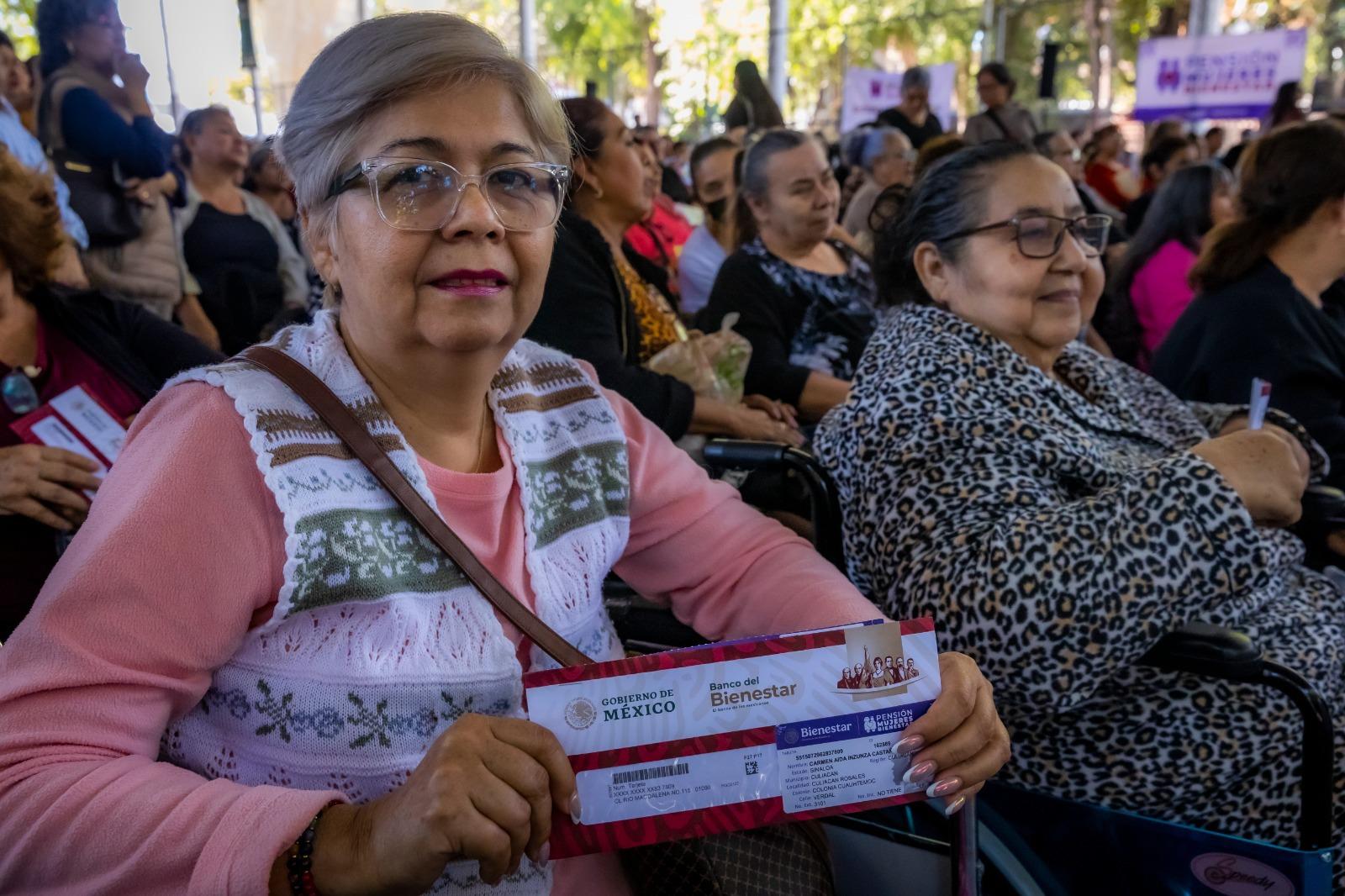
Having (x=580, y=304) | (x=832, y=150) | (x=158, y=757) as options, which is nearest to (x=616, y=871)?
(x=158, y=757)

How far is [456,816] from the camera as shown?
38.9 inches

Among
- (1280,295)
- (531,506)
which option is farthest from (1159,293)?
(531,506)

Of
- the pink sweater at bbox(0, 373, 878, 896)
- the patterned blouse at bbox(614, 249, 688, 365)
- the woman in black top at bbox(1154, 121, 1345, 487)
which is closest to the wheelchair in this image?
the pink sweater at bbox(0, 373, 878, 896)

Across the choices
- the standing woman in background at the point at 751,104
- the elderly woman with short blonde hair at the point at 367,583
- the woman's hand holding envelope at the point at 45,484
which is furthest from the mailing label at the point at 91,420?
the standing woman in background at the point at 751,104

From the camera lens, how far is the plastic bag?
312 centimetres

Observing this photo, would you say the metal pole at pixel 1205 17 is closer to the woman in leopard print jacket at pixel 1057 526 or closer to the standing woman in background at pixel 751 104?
the standing woman in background at pixel 751 104

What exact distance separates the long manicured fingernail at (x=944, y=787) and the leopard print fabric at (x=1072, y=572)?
1.56 ft

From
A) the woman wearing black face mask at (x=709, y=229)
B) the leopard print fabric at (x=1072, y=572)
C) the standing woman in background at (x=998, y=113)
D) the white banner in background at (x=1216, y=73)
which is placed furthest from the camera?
the white banner in background at (x=1216, y=73)

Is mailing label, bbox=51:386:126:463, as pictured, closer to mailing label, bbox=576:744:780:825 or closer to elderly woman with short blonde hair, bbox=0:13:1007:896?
elderly woman with short blonde hair, bbox=0:13:1007:896

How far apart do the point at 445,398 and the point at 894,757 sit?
748 mm

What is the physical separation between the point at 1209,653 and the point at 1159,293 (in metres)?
3.27

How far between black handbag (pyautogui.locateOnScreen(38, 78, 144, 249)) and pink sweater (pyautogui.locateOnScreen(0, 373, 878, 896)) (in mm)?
3510

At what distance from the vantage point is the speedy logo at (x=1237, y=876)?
153 centimetres

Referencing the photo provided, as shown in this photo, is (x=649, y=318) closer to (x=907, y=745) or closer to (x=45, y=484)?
(x=45, y=484)
